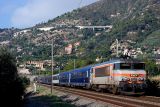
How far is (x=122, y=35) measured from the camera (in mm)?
165500

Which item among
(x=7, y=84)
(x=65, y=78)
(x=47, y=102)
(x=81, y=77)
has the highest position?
(x=65, y=78)

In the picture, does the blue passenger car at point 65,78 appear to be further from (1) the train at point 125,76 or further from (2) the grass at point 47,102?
(1) the train at point 125,76

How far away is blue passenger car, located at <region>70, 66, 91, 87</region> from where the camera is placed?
5828cm

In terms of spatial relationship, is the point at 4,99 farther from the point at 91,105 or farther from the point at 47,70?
the point at 47,70

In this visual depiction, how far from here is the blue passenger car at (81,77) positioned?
58275 millimetres

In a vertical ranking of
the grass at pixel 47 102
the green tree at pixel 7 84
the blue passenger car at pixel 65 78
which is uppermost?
the blue passenger car at pixel 65 78

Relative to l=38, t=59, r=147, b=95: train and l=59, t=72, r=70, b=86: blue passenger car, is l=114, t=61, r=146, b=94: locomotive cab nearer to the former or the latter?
l=38, t=59, r=147, b=95: train

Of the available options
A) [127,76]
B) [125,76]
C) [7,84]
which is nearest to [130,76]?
[127,76]

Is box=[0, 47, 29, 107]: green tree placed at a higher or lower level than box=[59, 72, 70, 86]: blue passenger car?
lower

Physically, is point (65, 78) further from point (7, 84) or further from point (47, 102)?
point (7, 84)

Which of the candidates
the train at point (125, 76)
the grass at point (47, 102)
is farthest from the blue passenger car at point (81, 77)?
the train at point (125, 76)

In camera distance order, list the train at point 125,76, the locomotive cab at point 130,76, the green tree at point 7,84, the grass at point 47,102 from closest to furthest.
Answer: the green tree at point 7,84 < the grass at point 47,102 < the locomotive cab at point 130,76 < the train at point 125,76

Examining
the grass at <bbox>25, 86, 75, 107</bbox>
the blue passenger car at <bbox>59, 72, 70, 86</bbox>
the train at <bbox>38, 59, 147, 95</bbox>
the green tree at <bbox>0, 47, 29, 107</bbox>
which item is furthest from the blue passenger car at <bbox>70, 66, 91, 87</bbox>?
the green tree at <bbox>0, 47, 29, 107</bbox>

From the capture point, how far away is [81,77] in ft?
212
